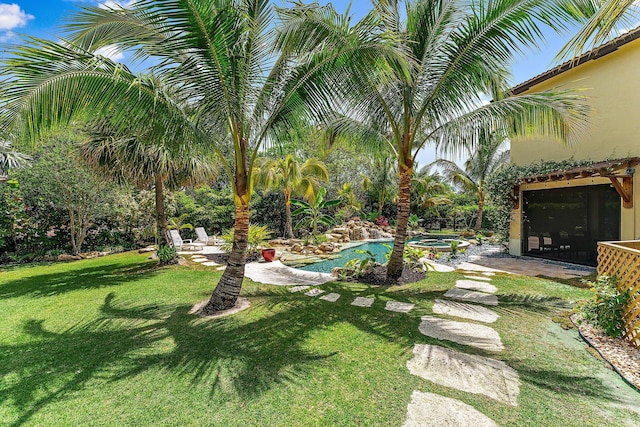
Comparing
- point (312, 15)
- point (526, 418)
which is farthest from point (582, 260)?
point (312, 15)

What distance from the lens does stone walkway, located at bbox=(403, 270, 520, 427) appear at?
9.51ft

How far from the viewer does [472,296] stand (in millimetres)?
6750

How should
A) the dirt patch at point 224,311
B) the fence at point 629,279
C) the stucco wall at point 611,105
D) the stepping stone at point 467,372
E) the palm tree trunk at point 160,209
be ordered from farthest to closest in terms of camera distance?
1. the palm tree trunk at point 160,209
2. the stucco wall at point 611,105
3. the dirt patch at point 224,311
4. the fence at point 629,279
5. the stepping stone at point 467,372

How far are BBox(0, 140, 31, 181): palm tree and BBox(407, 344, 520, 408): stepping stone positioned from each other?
38.2 feet

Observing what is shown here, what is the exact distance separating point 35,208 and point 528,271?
21102 millimetres

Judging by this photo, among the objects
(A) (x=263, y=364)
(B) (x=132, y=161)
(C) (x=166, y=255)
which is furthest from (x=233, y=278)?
(B) (x=132, y=161)

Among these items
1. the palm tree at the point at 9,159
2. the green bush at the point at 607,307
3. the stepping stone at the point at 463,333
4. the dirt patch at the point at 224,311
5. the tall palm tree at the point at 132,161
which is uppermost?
the palm tree at the point at 9,159

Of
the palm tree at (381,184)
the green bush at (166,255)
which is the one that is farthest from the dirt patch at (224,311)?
the palm tree at (381,184)

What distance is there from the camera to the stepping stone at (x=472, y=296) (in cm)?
638

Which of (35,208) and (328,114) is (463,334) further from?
(35,208)

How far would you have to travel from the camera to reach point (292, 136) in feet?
22.8

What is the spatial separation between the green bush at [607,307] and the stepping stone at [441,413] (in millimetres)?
3242

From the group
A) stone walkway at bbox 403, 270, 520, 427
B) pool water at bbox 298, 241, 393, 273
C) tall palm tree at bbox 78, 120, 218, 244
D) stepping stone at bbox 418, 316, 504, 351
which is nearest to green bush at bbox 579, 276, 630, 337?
stone walkway at bbox 403, 270, 520, 427

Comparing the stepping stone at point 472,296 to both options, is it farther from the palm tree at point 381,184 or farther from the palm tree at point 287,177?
the palm tree at point 381,184
